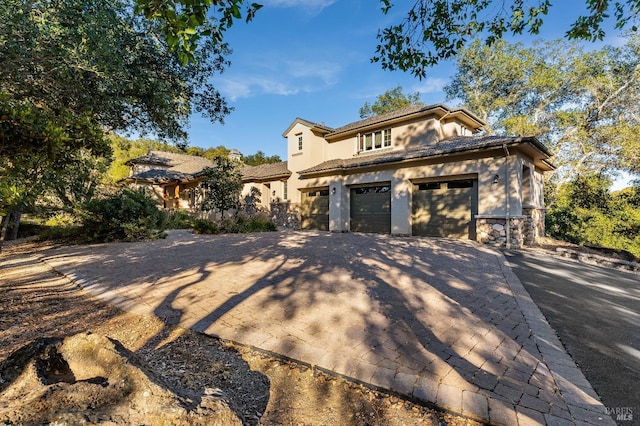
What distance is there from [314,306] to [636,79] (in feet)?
82.2

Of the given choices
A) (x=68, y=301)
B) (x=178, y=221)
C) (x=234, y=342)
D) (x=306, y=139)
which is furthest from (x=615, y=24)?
(x=178, y=221)

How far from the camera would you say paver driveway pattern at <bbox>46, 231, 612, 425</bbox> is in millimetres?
2166

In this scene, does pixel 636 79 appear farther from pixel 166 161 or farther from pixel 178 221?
pixel 166 161

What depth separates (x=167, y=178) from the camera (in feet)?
77.9

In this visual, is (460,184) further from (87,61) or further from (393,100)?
(393,100)

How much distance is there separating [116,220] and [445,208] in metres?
13.3

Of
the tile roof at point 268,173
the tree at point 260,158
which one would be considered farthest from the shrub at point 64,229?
the tree at point 260,158

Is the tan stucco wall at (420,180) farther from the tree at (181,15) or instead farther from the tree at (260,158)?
the tree at (260,158)

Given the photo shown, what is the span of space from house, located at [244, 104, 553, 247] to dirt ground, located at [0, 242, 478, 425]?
9.59 m

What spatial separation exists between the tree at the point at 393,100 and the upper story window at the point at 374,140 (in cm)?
1360

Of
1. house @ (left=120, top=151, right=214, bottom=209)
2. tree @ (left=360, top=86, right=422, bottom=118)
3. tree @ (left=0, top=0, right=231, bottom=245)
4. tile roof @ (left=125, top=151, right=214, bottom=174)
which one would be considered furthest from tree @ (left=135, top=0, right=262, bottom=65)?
tree @ (left=360, top=86, right=422, bottom=118)

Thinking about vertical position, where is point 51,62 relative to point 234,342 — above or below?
above

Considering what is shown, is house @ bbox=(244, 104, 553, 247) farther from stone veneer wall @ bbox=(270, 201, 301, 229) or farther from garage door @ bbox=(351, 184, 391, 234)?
stone veneer wall @ bbox=(270, 201, 301, 229)

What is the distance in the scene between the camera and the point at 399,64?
4.50 m
